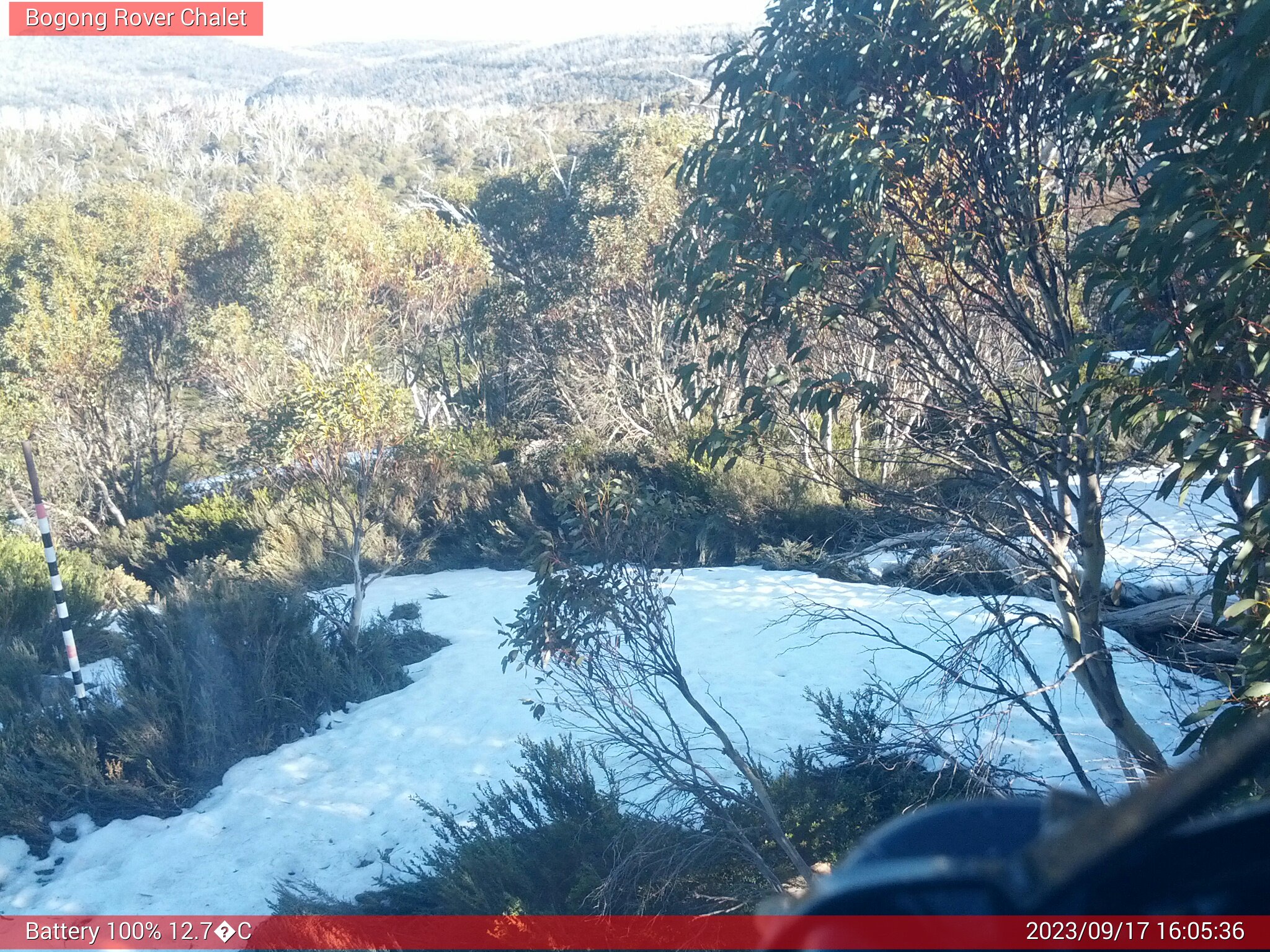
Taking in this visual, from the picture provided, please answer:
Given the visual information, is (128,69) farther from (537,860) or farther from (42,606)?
(537,860)

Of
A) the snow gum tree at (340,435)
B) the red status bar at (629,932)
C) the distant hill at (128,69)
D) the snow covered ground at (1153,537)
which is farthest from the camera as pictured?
the distant hill at (128,69)

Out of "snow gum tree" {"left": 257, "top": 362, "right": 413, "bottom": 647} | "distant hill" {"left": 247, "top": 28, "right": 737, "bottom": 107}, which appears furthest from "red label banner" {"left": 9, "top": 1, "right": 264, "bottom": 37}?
"distant hill" {"left": 247, "top": 28, "right": 737, "bottom": 107}

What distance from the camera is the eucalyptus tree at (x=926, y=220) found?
10.4ft

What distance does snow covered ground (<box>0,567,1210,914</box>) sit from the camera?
4.31 metres

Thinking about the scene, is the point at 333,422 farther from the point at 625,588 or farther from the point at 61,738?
the point at 625,588

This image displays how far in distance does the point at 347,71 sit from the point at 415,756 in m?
63.0

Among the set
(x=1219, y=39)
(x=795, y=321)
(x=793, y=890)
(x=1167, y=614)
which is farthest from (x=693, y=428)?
(x=1219, y=39)

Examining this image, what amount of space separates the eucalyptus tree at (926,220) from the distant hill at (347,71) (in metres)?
37.9

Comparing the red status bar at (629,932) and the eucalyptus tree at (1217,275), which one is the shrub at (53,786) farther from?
the eucalyptus tree at (1217,275)

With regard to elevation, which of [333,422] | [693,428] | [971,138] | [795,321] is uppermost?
[971,138]

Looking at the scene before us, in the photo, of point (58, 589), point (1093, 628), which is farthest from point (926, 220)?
point (58, 589)

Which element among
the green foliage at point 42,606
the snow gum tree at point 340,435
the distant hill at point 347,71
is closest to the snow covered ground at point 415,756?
the snow gum tree at point 340,435

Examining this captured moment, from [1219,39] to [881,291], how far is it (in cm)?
116

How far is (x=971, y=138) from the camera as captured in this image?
3.29m
